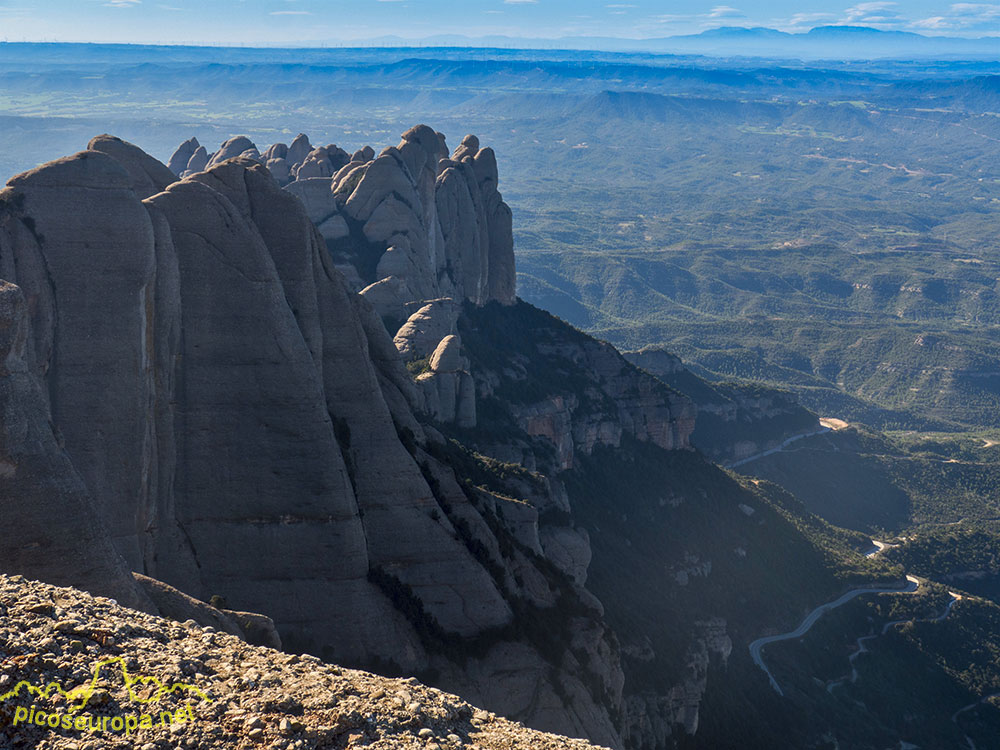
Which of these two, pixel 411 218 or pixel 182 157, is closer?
pixel 411 218

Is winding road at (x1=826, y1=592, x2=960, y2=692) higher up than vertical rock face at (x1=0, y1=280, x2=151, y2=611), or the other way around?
vertical rock face at (x1=0, y1=280, x2=151, y2=611)

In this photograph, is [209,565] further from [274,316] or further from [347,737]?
[347,737]

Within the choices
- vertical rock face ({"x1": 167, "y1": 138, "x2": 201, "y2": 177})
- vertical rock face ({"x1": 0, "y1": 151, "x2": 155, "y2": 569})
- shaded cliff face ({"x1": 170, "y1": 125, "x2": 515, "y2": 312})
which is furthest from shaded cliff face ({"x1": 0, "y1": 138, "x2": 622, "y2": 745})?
vertical rock face ({"x1": 167, "y1": 138, "x2": 201, "y2": 177})

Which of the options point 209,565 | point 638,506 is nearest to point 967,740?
point 638,506

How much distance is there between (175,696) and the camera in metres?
19.7

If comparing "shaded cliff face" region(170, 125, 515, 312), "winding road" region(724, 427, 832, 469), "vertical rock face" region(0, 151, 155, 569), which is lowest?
"winding road" region(724, 427, 832, 469)

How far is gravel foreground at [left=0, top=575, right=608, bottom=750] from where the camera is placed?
60.4ft

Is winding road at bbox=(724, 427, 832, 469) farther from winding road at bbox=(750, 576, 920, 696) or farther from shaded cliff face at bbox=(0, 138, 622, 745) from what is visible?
shaded cliff face at bbox=(0, 138, 622, 745)

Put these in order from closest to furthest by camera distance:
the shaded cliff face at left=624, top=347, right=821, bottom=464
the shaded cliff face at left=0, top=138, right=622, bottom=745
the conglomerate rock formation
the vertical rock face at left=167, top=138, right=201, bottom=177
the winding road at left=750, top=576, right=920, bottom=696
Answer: the conglomerate rock formation, the shaded cliff face at left=0, top=138, right=622, bottom=745, the winding road at left=750, top=576, right=920, bottom=696, the shaded cliff face at left=624, top=347, right=821, bottom=464, the vertical rock face at left=167, top=138, right=201, bottom=177

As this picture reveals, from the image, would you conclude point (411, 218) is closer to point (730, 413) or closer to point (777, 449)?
point (730, 413)

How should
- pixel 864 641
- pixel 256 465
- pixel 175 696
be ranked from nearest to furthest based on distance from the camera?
pixel 175 696 → pixel 256 465 → pixel 864 641

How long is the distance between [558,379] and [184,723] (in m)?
78.2

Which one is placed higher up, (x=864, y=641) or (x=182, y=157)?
(x=182, y=157)

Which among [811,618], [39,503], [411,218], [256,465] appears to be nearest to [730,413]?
[811,618]
